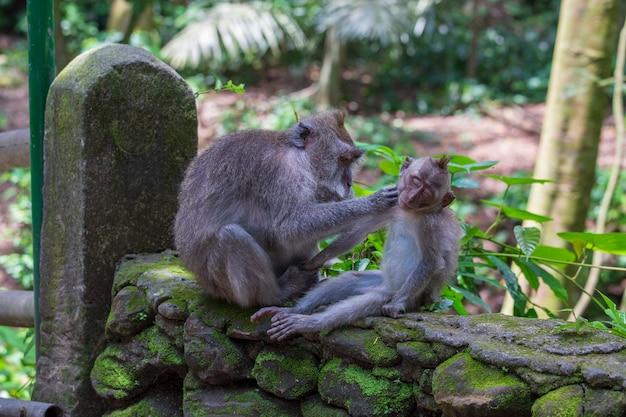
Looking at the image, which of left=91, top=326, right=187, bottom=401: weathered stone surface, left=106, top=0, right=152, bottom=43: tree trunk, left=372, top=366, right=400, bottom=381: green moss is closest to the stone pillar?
left=91, top=326, right=187, bottom=401: weathered stone surface

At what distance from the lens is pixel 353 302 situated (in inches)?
120

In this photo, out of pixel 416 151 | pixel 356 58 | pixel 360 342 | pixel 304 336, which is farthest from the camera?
pixel 356 58

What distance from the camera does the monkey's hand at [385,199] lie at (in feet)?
10.8

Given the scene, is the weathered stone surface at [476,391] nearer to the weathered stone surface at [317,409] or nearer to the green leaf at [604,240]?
the weathered stone surface at [317,409]

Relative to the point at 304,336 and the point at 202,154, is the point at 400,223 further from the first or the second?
the point at 202,154

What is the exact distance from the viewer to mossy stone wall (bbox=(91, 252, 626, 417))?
2.37 metres

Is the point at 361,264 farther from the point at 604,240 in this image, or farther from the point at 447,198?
the point at 604,240

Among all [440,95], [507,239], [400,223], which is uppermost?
[400,223]

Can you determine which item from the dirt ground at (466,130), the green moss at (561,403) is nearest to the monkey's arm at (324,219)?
the green moss at (561,403)

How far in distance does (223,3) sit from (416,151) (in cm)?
498

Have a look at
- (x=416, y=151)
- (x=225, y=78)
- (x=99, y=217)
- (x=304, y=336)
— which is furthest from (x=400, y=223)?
(x=225, y=78)

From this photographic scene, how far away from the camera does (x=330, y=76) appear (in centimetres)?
1354

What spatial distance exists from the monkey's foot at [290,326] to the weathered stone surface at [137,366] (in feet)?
2.14

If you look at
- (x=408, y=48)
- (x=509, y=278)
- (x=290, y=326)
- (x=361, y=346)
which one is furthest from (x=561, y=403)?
(x=408, y=48)
